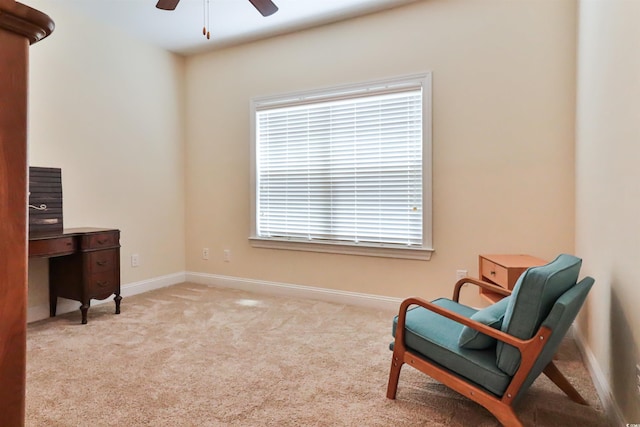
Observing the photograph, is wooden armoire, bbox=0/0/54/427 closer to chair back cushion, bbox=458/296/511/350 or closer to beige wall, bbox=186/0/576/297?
chair back cushion, bbox=458/296/511/350

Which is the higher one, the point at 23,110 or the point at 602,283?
the point at 23,110

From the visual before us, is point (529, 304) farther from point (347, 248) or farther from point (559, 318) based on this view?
point (347, 248)

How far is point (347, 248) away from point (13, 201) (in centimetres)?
334

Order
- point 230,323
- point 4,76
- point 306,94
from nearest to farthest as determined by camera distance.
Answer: point 4,76 < point 230,323 < point 306,94

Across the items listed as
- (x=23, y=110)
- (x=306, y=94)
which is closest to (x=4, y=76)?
(x=23, y=110)

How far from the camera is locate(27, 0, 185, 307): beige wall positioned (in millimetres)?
3293

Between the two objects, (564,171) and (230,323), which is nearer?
(564,171)

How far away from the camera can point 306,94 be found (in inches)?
152

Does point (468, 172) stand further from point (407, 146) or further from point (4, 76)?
point (4, 76)

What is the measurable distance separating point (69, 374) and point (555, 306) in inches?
106

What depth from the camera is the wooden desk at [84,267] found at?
10.0ft

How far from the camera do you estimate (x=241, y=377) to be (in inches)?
86.5

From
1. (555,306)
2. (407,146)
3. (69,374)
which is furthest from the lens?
(407,146)

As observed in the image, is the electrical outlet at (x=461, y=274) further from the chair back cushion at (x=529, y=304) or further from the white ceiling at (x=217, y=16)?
the white ceiling at (x=217, y=16)
